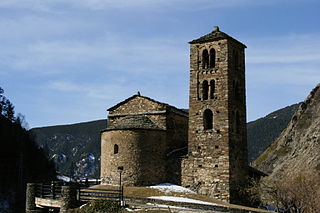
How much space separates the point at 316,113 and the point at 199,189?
57608 mm

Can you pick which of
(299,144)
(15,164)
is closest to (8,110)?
(15,164)

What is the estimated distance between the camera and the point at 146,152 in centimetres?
4141

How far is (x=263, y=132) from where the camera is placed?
150m

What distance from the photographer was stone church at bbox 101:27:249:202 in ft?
133

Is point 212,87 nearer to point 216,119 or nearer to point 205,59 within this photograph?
point 205,59

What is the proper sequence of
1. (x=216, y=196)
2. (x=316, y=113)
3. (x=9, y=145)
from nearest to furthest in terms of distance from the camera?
(x=216, y=196)
(x=9, y=145)
(x=316, y=113)

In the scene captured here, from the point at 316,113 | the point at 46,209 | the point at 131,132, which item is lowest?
the point at 46,209

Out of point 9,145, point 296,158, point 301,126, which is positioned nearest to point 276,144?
point 301,126

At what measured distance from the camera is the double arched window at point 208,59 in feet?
141

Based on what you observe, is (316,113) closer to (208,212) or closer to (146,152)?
(146,152)

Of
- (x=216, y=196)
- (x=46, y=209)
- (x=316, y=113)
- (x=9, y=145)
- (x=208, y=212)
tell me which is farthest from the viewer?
(x=316, y=113)

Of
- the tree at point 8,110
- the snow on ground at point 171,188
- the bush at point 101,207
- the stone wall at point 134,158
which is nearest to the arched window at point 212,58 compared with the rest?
the stone wall at point 134,158

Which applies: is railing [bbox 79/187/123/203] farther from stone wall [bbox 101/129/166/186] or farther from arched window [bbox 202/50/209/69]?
arched window [bbox 202/50/209/69]

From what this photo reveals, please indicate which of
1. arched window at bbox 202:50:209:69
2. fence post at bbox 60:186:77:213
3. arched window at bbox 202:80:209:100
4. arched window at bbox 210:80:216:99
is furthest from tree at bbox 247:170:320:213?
fence post at bbox 60:186:77:213
